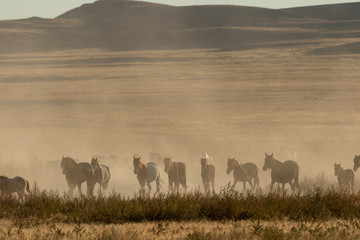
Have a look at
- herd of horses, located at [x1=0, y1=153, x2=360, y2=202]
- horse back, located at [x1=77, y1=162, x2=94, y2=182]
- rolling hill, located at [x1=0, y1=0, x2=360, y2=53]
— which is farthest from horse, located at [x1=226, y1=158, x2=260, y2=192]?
rolling hill, located at [x1=0, y1=0, x2=360, y2=53]

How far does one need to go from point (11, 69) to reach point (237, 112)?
194ft

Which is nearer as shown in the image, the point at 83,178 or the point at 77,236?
the point at 77,236

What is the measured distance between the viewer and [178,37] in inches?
6806

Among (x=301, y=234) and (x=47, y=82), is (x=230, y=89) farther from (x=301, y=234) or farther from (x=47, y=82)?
(x=301, y=234)

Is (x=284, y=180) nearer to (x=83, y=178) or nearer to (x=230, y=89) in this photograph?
(x=83, y=178)

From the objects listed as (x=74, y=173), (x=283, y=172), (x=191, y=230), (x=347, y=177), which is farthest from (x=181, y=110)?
(x=191, y=230)

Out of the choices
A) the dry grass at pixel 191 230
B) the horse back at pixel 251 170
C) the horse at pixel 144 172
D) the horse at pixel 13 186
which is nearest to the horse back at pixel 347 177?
the horse back at pixel 251 170

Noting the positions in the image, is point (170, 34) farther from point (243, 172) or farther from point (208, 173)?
point (243, 172)

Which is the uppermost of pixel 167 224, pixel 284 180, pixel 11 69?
pixel 167 224

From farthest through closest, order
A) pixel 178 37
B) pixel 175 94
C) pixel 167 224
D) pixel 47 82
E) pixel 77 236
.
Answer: pixel 178 37 < pixel 47 82 < pixel 175 94 < pixel 167 224 < pixel 77 236

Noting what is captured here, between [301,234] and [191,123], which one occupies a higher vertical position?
[301,234]

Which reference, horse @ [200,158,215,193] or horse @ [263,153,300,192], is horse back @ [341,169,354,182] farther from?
horse @ [200,158,215,193]

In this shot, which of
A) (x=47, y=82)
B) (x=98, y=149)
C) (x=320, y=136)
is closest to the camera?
(x=98, y=149)

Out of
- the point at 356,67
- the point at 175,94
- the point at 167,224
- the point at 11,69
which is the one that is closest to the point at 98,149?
the point at 167,224
